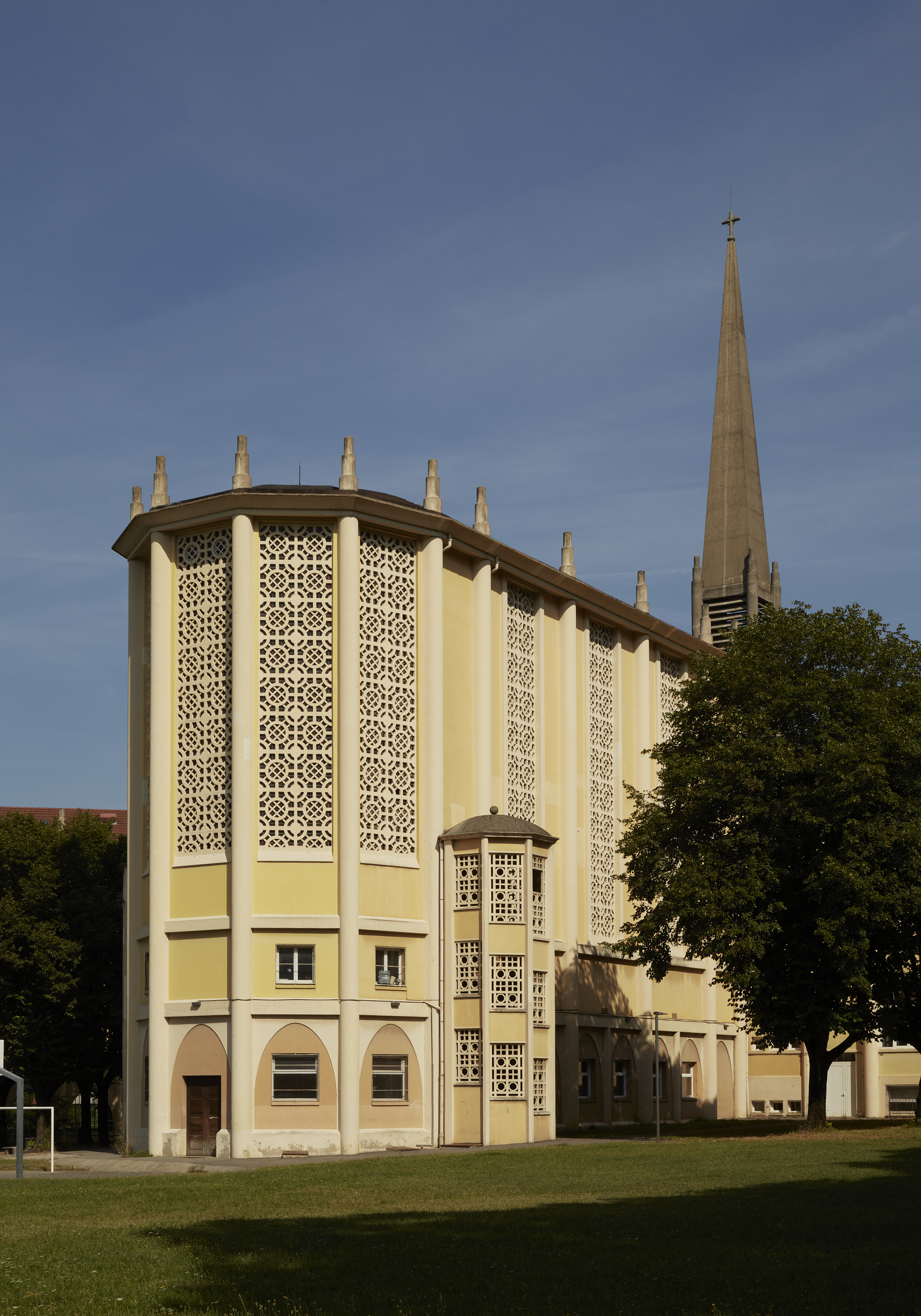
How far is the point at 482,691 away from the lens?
162 feet

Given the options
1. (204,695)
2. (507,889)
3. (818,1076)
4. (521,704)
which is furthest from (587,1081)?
(204,695)

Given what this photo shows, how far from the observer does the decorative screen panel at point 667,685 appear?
6247 centimetres

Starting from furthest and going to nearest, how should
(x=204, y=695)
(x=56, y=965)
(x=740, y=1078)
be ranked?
(x=740, y=1078) < (x=56, y=965) < (x=204, y=695)

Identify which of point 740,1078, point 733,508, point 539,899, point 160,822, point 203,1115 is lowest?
point 740,1078

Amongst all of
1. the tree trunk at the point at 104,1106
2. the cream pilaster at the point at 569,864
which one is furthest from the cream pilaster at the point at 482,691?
the tree trunk at the point at 104,1106

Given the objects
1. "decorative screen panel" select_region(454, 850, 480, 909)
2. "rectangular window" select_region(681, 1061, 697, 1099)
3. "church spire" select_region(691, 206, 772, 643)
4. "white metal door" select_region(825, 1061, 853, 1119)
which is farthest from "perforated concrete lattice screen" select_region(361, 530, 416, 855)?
"church spire" select_region(691, 206, 772, 643)

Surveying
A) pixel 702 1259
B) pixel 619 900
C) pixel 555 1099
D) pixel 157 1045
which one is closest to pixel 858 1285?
pixel 702 1259

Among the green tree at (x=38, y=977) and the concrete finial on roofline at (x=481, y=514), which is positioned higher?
the concrete finial on roofline at (x=481, y=514)

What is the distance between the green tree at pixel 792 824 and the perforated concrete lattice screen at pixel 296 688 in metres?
9.19

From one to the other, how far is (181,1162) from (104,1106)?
24554mm

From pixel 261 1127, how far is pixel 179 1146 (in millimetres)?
2514

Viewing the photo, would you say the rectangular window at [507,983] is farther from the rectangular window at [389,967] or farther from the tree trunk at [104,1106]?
the tree trunk at [104,1106]

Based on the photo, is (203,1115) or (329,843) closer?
(203,1115)

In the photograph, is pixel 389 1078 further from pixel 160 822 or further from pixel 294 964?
pixel 160 822
